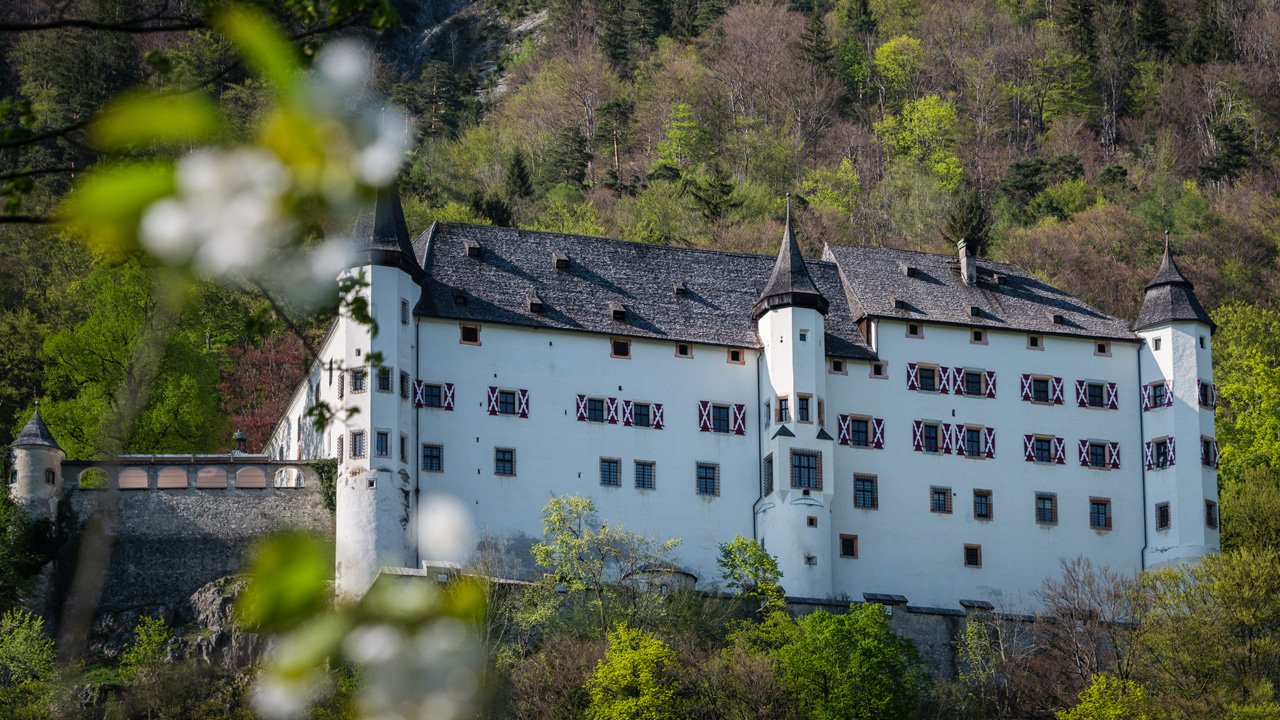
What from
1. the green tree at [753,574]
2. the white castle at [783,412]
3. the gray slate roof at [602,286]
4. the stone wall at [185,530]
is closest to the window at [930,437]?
the white castle at [783,412]

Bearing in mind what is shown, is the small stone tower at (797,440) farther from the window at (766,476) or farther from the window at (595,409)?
the window at (595,409)

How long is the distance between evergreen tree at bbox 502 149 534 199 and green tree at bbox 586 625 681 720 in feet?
138

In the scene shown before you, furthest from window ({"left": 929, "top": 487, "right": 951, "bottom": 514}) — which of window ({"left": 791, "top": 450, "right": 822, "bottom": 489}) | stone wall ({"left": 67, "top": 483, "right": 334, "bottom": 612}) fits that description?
stone wall ({"left": 67, "top": 483, "right": 334, "bottom": 612})

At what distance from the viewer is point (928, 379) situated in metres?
44.7

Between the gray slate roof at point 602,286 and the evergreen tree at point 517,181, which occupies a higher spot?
the evergreen tree at point 517,181

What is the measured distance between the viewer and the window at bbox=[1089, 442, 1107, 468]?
45.2 m

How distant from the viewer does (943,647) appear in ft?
136

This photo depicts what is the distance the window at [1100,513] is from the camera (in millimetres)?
44781

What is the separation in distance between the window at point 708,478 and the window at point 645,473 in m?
1.17

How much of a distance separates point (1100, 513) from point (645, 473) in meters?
11.5

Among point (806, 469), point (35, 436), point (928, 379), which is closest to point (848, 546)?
point (806, 469)

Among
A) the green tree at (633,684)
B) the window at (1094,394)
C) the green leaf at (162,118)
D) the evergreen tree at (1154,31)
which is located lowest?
the green tree at (633,684)

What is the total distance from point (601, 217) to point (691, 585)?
34884mm

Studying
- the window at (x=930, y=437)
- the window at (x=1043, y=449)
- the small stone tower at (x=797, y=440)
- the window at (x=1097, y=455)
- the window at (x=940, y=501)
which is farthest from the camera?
the window at (x=1097, y=455)
